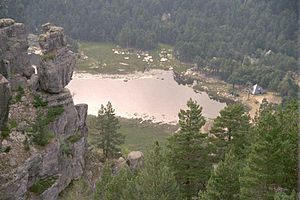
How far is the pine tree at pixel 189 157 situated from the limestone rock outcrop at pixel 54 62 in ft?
57.2

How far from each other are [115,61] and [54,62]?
333 ft

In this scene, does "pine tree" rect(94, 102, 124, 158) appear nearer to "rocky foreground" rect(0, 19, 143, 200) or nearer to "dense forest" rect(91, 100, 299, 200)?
"rocky foreground" rect(0, 19, 143, 200)

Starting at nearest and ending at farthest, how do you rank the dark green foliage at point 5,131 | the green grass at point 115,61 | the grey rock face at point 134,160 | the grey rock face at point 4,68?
1. the dark green foliage at point 5,131
2. the grey rock face at point 4,68
3. the grey rock face at point 134,160
4. the green grass at point 115,61

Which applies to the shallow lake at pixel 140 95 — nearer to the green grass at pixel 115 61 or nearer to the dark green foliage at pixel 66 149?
the green grass at pixel 115 61

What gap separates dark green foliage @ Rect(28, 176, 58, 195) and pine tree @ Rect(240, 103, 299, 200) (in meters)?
21.2

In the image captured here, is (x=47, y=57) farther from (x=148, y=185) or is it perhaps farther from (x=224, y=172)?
(x=224, y=172)

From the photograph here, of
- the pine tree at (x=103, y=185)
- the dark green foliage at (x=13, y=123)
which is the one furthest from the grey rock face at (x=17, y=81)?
the pine tree at (x=103, y=185)

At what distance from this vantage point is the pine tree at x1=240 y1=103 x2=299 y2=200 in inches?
1057

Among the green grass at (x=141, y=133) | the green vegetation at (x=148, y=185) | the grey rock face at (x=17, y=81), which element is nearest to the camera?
the green vegetation at (x=148, y=185)

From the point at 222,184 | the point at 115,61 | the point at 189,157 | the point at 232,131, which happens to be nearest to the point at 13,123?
the point at 189,157

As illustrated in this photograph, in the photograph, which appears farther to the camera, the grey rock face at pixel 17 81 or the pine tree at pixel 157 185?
the grey rock face at pixel 17 81

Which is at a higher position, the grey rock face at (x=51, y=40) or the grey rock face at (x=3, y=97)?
the grey rock face at (x=51, y=40)

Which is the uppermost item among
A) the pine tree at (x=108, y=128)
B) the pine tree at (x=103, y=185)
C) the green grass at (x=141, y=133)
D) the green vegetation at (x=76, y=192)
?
the pine tree at (x=103, y=185)

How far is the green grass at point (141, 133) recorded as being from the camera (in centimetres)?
7581
